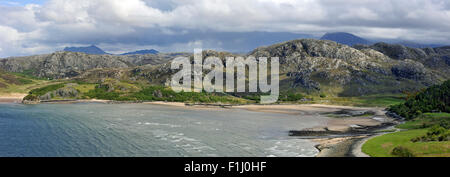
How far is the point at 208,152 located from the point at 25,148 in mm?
44857

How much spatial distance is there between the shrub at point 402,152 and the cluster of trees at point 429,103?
299 feet

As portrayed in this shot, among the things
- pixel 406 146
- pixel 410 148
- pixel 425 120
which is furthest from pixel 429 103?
pixel 410 148

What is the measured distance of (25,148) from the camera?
260 feet

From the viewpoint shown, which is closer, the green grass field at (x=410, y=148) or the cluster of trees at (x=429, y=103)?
the green grass field at (x=410, y=148)

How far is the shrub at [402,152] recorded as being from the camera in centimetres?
6544

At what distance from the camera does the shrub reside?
65438 mm

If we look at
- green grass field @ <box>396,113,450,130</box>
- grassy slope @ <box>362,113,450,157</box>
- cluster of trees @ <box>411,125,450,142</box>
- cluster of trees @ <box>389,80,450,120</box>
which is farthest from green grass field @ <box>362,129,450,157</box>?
cluster of trees @ <box>389,80,450,120</box>

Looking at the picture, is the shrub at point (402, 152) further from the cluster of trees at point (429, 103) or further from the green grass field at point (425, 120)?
the cluster of trees at point (429, 103)

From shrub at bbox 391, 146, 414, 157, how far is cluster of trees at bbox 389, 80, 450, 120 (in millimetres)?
91124

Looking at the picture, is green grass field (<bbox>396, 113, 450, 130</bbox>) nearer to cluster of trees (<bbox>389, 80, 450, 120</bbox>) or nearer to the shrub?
cluster of trees (<bbox>389, 80, 450, 120</bbox>)

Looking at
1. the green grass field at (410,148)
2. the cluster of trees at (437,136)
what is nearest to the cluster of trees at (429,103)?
the cluster of trees at (437,136)
